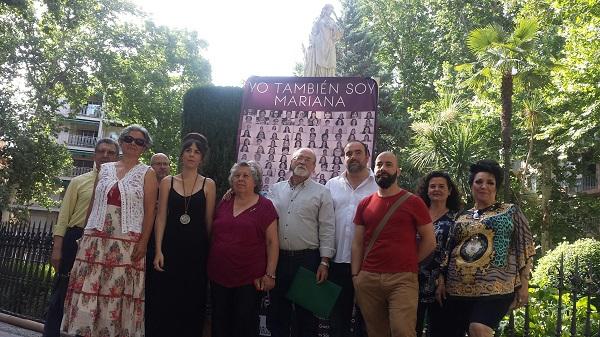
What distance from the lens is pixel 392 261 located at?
366 cm

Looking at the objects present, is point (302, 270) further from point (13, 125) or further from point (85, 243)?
point (13, 125)

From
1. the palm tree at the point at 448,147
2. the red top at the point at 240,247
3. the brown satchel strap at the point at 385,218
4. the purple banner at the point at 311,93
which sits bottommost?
the red top at the point at 240,247

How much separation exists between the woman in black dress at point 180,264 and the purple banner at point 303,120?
10.1 feet

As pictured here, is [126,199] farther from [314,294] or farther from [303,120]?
[303,120]

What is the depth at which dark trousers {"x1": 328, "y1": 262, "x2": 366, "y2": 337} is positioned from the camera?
14.0 ft

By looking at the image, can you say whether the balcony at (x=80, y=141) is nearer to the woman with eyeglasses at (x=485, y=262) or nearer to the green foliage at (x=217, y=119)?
the green foliage at (x=217, y=119)

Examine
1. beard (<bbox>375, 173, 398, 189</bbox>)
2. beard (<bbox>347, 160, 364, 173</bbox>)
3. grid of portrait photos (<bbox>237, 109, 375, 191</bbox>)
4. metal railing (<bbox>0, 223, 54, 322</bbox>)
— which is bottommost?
metal railing (<bbox>0, 223, 54, 322</bbox>)

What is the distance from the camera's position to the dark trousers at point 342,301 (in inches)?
168

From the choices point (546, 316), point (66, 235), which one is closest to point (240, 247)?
point (66, 235)

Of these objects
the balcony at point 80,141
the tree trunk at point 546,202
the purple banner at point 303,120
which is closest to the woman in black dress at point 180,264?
the purple banner at point 303,120

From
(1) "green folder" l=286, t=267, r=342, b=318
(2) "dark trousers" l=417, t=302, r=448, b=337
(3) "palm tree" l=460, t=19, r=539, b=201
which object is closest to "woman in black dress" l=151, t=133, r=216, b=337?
(1) "green folder" l=286, t=267, r=342, b=318

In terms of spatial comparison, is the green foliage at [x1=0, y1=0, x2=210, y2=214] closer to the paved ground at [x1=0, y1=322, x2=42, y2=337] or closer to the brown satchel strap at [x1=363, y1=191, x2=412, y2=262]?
the paved ground at [x1=0, y1=322, x2=42, y2=337]

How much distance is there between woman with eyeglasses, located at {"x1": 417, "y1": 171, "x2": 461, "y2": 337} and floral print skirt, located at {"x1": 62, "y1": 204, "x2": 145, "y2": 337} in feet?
7.02

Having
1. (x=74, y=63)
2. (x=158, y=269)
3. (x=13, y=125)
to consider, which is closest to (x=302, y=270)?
(x=158, y=269)
